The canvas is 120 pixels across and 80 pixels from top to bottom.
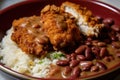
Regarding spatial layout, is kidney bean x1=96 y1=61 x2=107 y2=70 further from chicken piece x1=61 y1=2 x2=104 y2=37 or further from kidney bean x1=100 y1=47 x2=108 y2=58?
chicken piece x1=61 y1=2 x2=104 y2=37

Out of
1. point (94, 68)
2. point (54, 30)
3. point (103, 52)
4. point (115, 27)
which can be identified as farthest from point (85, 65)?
point (115, 27)

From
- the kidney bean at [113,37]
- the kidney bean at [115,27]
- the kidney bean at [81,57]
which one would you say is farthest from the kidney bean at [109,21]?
the kidney bean at [81,57]

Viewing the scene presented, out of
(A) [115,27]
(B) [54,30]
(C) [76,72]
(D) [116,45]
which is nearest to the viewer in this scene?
(C) [76,72]

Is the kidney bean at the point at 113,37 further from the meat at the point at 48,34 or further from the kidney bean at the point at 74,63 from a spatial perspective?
the kidney bean at the point at 74,63

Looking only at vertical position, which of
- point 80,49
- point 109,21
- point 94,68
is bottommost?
point 94,68

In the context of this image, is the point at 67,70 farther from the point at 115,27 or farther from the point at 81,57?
the point at 115,27

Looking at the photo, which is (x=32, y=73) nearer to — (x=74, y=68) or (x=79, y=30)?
(x=74, y=68)
